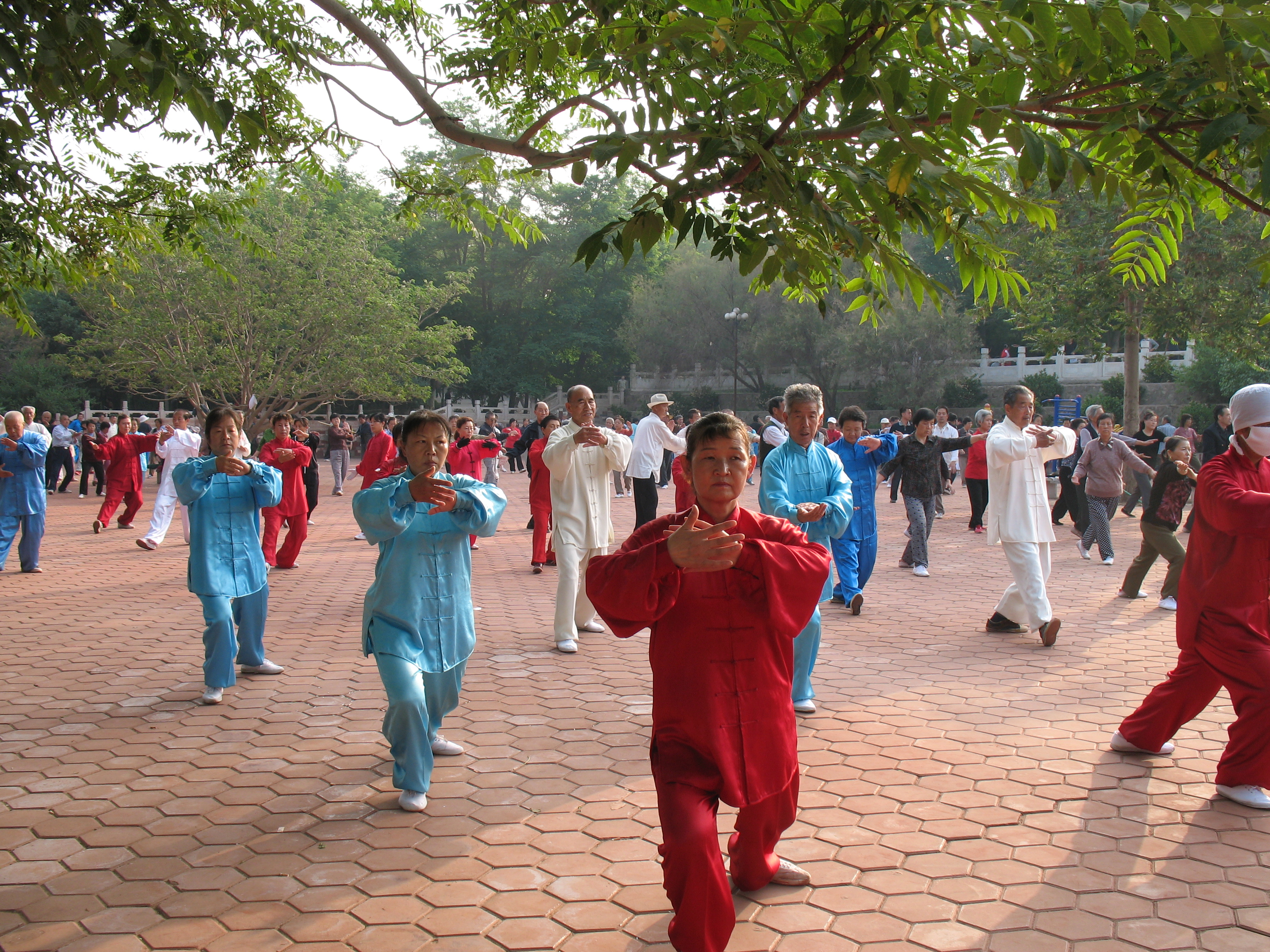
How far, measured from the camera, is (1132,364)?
70.4ft

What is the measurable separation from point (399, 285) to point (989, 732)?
28858mm

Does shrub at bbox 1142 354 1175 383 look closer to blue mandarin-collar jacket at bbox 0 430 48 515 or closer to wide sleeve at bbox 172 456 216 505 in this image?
blue mandarin-collar jacket at bbox 0 430 48 515

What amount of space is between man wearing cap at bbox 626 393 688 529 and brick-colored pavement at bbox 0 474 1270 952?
5.04 meters

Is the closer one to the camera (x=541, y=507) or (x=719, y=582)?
(x=719, y=582)

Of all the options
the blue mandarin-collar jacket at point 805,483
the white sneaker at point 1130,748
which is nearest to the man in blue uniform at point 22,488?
the blue mandarin-collar jacket at point 805,483

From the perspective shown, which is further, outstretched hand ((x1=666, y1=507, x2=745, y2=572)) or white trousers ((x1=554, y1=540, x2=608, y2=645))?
white trousers ((x1=554, y1=540, x2=608, y2=645))

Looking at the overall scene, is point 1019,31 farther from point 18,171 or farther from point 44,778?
point 18,171

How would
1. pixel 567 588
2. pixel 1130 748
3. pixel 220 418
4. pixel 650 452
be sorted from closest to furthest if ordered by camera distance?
pixel 1130 748 < pixel 220 418 < pixel 567 588 < pixel 650 452

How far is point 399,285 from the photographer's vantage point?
103 ft

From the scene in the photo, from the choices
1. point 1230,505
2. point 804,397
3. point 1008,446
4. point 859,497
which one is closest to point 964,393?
point 859,497

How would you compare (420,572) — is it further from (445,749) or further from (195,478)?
(195,478)

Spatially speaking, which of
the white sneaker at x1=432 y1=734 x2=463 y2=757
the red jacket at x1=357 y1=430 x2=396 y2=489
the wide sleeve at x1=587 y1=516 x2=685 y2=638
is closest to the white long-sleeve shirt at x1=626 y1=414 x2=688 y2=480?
the red jacket at x1=357 y1=430 x2=396 y2=489

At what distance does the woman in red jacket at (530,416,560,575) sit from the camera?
38.1 ft

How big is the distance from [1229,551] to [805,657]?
6.86 ft
